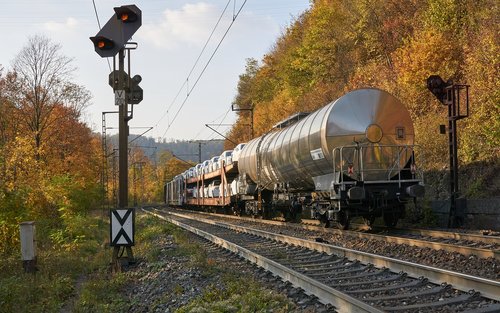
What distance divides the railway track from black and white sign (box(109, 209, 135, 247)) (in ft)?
8.72

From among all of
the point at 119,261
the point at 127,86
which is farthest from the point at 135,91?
the point at 119,261

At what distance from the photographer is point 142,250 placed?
44.9 ft

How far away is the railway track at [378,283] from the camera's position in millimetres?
5848

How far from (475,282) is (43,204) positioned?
2103 cm

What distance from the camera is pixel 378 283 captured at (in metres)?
7.35

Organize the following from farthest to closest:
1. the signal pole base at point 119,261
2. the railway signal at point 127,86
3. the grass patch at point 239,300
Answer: the railway signal at point 127,86 < the signal pole base at point 119,261 < the grass patch at point 239,300

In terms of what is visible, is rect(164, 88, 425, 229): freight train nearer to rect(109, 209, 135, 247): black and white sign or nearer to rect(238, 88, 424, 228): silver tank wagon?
rect(238, 88, 424, 228): silver tank wagon

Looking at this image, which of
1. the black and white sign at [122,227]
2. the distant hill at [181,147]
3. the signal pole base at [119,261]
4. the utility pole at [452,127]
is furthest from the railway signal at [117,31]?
the distant hill at [181,147]

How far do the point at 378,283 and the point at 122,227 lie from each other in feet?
20.5

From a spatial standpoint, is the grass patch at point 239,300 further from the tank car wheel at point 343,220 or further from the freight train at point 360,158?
the tank car wheel at point 343,220

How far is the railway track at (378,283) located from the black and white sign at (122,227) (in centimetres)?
266

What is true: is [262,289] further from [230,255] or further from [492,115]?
[492,115]

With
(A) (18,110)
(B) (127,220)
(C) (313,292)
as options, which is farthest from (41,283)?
(A) (18,110)

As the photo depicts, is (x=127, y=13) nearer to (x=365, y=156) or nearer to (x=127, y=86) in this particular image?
(x=127, y=86)
